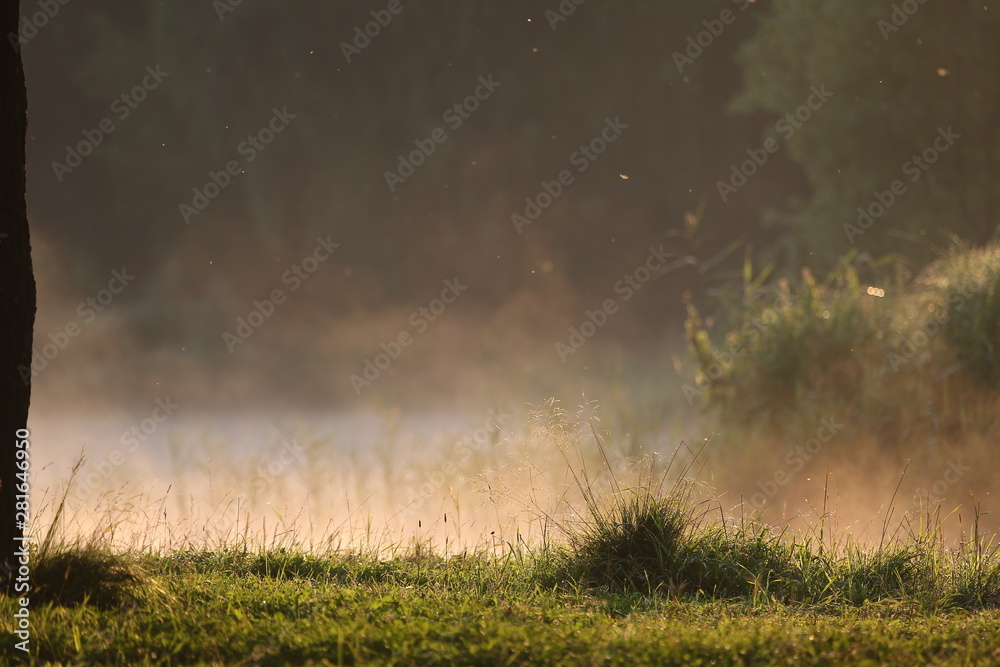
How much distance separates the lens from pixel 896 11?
14.6 meters

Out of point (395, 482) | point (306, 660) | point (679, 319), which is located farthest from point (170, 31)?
point (306, 660)

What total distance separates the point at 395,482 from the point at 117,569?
20.0 ft

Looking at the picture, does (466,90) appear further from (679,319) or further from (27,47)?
(27,47)
